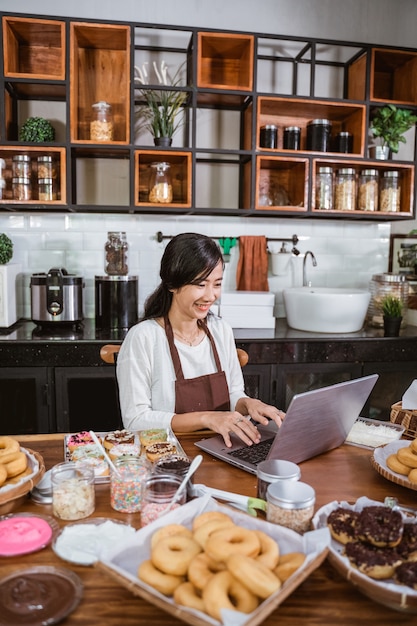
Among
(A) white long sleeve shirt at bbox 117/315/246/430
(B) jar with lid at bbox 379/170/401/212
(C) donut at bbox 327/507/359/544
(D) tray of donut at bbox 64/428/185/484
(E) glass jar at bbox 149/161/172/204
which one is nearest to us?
(C) donut at bbox 327/507/359/544

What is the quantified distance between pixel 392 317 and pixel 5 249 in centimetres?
236

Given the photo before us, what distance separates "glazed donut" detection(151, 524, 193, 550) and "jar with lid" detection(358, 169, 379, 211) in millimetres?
2978

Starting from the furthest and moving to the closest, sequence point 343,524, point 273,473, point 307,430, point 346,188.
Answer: point 346,188
point 307,430
point 273,473
point 343,524

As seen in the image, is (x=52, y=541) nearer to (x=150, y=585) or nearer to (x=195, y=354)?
(x=150, y=585)

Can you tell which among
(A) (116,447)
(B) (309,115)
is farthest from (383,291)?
(A) (116,447)

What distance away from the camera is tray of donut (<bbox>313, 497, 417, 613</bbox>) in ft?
2.90

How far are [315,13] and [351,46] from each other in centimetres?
44

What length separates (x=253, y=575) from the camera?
0.81 meters

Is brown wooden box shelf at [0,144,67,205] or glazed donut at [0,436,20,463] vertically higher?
brown wooden box shelf at [0,144,67,205]

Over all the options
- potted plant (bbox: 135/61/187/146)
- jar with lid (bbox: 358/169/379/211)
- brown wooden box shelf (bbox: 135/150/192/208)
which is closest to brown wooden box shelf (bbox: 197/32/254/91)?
potted plant (bbox: 135/61/187/146)

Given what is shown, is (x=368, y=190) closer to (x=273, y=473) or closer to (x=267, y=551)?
(x=273, y=473)

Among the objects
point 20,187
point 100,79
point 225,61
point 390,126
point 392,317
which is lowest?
point 392,317

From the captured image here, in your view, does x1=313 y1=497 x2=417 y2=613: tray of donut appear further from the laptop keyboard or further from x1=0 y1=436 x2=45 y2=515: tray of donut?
x1=0 y1=436 x2=45 y2=515: tray of donut

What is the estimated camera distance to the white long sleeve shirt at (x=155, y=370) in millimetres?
1873
